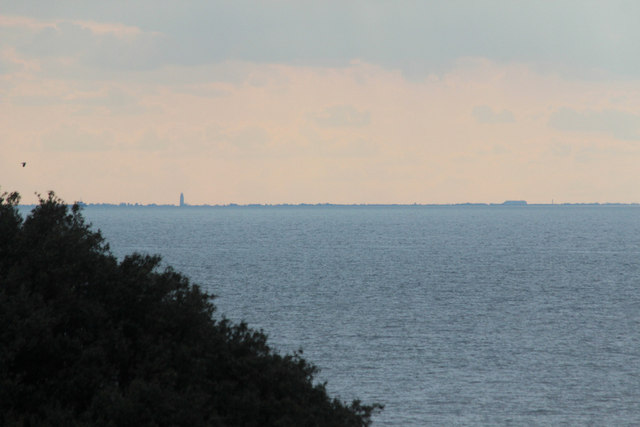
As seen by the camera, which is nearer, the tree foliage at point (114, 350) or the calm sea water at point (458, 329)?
the tree foliage at point (114, 350)

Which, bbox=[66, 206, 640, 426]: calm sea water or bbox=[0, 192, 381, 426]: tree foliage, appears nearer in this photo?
bbox=[0, 192, 381, 426]: tree foliage

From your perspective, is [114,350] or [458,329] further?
[458,329]

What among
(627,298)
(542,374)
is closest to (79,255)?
(542,374)

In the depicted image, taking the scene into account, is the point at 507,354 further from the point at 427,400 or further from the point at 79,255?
the point at 79,255

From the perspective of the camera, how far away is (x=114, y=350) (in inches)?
857

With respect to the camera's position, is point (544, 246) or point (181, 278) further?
point (544, 246)

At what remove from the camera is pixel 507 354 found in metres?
59.4

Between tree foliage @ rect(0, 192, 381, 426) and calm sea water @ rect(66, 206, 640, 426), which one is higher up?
tree foliage @ rect(0, 192, 381, 426)

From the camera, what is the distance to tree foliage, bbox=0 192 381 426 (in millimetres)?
19406

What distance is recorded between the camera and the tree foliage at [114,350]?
63.7 feet

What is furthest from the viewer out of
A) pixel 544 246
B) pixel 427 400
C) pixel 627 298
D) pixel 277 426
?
pixel 544 246

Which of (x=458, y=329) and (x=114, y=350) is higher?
(x=114, y=350)

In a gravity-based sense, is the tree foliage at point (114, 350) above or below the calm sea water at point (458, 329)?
above

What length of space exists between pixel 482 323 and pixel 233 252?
9878 centimetres
